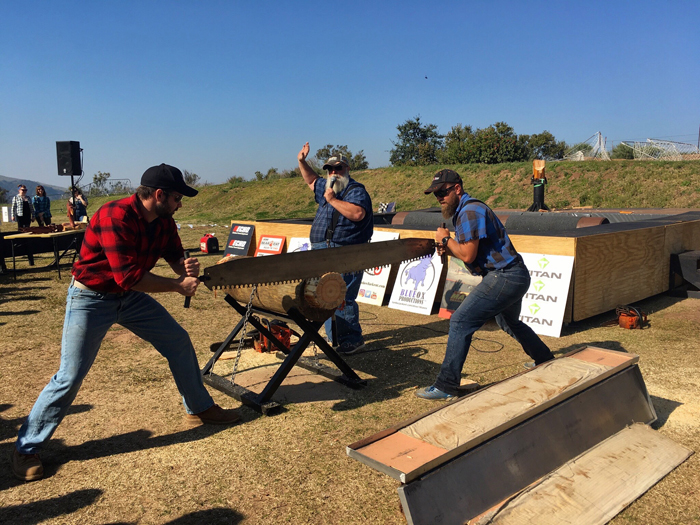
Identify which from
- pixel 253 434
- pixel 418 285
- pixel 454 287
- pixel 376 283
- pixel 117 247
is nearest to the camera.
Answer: pixel 117 247

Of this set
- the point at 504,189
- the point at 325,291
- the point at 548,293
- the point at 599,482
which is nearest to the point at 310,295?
the point at 325,291

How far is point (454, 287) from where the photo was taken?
748 centimetres

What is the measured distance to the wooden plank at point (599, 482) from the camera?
2754mm

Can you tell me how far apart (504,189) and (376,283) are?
22.8 m

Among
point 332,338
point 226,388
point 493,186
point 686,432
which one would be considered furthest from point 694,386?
point 493,186

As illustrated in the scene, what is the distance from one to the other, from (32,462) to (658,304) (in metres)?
8.11

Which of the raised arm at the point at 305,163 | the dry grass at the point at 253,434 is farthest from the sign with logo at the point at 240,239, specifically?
the raised arm at the point at 305,163

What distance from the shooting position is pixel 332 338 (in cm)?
586

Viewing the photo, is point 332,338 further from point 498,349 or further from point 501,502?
point 501,502

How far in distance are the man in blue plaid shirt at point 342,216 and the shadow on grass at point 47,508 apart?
2.57m

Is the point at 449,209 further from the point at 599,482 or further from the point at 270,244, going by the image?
the point at 270,244

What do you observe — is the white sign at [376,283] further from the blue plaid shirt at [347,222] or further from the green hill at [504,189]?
the green hill at [504,189]

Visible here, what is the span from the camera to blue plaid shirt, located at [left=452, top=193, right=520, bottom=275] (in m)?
4.04

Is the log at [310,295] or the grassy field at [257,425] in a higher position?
the log at [310,295]
